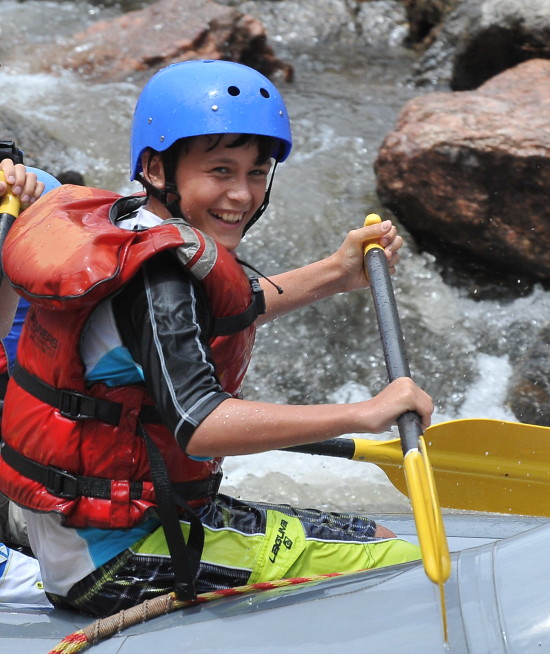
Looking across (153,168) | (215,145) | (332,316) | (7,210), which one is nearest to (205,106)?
(215,145)

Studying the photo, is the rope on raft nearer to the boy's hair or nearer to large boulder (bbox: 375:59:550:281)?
the boy's hair

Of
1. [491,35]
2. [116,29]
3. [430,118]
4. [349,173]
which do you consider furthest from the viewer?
[116,29]

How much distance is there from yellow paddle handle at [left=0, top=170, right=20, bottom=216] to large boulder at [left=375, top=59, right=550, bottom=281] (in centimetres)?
299

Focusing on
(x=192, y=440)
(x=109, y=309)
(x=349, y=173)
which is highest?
(x=109, y=309)

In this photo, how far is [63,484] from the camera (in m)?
1.81

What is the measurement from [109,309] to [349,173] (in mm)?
4411

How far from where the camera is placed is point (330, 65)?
8.05 meters

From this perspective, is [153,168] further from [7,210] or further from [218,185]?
[7,210]

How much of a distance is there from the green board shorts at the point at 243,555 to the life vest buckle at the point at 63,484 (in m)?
0.17

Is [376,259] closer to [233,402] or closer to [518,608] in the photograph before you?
[233,402]

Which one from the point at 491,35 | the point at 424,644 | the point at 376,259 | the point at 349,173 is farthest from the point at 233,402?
the point at 491,35

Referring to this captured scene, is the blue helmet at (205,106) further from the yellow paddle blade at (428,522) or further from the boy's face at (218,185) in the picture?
the yellow paddle blade at (428,522)

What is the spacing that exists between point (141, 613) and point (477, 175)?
143 inches

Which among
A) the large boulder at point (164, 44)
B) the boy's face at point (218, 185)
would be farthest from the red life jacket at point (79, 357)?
the large boulder at point (164, 44)
